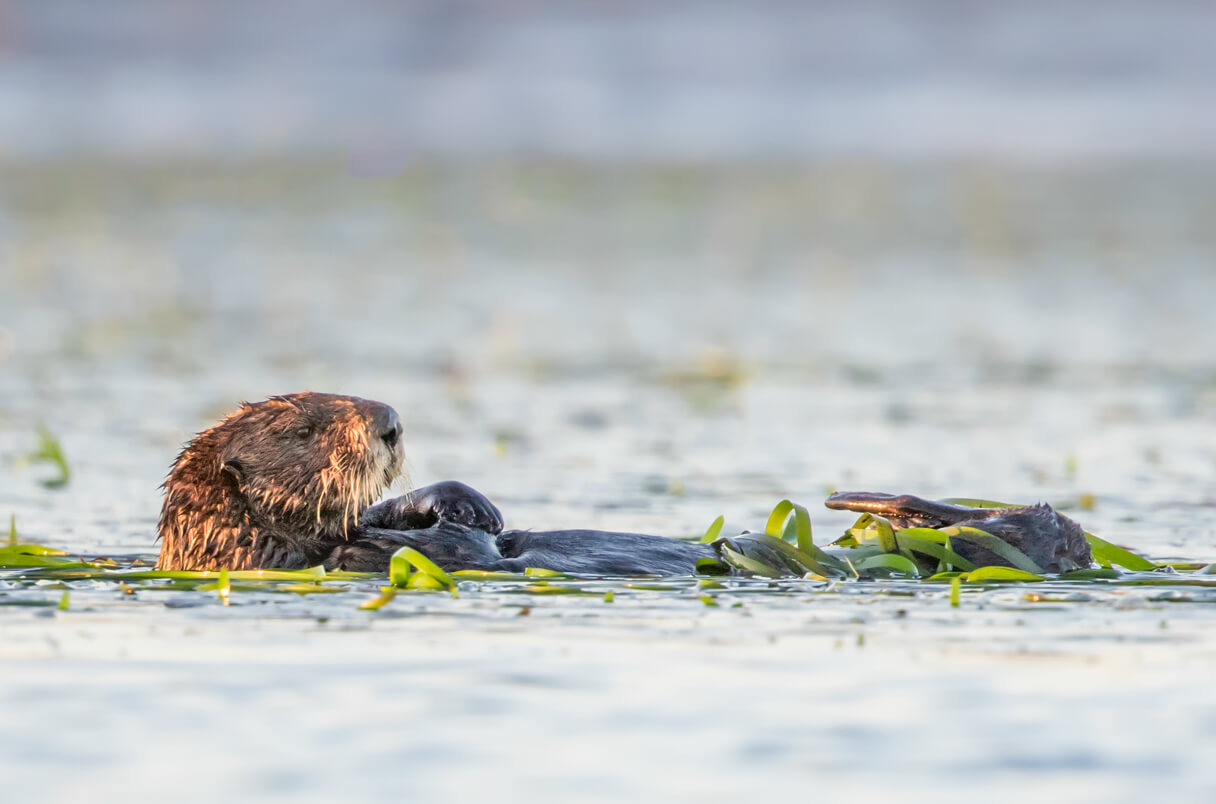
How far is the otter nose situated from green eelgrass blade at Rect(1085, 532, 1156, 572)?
2262 millimetres

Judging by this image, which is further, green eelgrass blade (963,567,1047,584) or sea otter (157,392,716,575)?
sea otter (157,392,716,575)

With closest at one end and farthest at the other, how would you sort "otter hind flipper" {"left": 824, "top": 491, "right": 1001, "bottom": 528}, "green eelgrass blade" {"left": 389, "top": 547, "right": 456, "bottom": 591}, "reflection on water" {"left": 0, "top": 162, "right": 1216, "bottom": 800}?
"reflection on water" {"left": 0, "top": 162, "right": 1216, "bottom": 800} < "green eelgrass blade" {"left": 389, "top": 547, "right": 456, "bottom": 591} < "otter hind flipper" {"left": 824, "top": 491, "right": 1001, "bottom": 528}

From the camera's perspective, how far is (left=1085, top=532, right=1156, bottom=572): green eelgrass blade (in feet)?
22.4

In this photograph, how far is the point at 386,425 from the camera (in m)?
6.69

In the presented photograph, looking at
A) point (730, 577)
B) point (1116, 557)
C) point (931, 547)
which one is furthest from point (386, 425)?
point (1116, 557)

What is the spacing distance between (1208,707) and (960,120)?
51.1 m

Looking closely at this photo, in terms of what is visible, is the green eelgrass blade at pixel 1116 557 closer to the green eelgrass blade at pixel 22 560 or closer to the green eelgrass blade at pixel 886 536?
the green eelgrass blade at pixel 886 536

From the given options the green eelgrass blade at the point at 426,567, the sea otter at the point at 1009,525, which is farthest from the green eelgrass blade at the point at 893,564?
the green eelgrass blade at the point at 426,567

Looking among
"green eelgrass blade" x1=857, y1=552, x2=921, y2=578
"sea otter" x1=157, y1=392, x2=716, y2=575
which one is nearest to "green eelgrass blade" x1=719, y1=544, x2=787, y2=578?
"sea otter" x1=157, y1=392, x2=716, y2=575

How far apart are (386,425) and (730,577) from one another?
46.9 inches

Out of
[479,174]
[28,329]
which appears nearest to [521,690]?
[28,329]

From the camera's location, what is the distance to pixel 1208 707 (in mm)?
4875

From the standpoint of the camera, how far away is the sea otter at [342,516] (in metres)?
6.68

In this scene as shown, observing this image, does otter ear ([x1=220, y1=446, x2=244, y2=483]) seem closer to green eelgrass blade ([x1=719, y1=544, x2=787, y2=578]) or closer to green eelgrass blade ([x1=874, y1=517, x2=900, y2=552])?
green eelgrass blade ([x1=719, y1=544, x2=787, y2=578])
